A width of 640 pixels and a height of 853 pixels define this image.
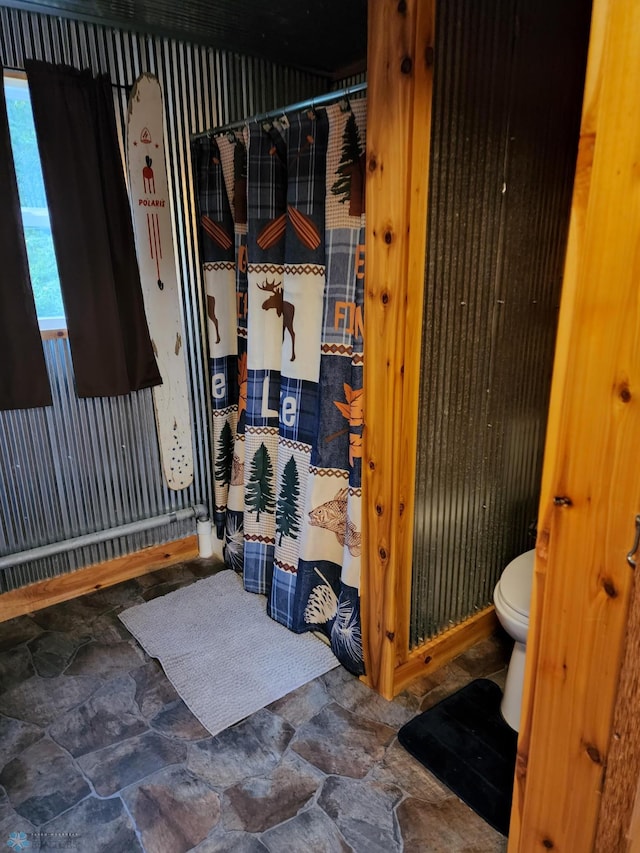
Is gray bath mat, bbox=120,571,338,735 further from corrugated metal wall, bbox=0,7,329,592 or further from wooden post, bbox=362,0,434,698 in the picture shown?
corrugated metal wall, bbox=0,7,329,592

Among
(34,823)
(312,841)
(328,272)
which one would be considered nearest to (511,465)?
(328,272)

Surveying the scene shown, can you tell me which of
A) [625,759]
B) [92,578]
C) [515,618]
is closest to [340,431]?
[515,618]

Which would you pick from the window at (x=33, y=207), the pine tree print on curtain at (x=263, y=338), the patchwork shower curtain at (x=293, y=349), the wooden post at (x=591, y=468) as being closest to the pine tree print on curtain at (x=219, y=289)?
the patchwork shower curtain at (x=293, y=349)

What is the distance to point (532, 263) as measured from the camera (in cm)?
191

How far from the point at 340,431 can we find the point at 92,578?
1442mm

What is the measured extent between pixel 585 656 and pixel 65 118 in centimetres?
234

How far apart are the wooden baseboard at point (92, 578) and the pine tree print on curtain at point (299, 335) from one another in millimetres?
731

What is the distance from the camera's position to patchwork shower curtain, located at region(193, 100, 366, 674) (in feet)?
5.98

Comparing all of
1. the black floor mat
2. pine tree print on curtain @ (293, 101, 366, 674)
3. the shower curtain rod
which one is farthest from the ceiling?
the black floor mat

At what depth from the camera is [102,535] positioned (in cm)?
254

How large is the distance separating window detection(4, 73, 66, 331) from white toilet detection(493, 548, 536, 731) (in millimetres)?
1940

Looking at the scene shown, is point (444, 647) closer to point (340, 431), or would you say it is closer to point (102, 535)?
point (340, 431)

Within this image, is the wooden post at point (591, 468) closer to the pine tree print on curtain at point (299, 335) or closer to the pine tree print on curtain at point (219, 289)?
the pine tree print on curtain at point (299, 335)

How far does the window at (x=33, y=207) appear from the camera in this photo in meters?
2.12
